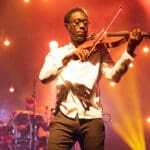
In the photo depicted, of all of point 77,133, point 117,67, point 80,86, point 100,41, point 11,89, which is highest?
point 11,89

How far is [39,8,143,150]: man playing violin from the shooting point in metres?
2.42

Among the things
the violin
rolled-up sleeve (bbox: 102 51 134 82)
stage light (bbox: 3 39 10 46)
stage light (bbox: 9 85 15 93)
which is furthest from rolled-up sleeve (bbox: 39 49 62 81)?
stage light (bbox: 9 85 15 93)

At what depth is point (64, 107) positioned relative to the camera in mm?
2486

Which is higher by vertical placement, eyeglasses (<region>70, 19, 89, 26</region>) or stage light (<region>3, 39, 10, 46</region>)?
stage light (<region>3, 39, 10, 46</region>)

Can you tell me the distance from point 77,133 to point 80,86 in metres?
0.32

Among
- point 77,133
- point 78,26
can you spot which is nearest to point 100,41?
point 78,26

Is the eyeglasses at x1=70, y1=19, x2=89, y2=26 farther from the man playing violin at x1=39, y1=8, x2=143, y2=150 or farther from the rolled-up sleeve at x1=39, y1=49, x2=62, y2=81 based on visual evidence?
the rolled-up sleeve at x1=39, y1=49, x2=62, y2=81

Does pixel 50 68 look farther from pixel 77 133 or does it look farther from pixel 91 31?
pixel 91 31

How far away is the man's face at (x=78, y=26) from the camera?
269 cm

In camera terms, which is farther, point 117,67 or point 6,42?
point 6,42

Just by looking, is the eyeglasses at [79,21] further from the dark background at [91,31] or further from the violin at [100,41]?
the dark background at [91,31]

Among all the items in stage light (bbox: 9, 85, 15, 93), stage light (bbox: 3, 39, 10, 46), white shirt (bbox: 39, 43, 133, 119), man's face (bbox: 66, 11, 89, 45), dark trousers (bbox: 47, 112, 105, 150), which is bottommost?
dark trousers (bbox: 47, 112, 105, 150)

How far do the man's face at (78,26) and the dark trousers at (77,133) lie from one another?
2.03 feet

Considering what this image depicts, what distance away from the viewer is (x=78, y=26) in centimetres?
271
